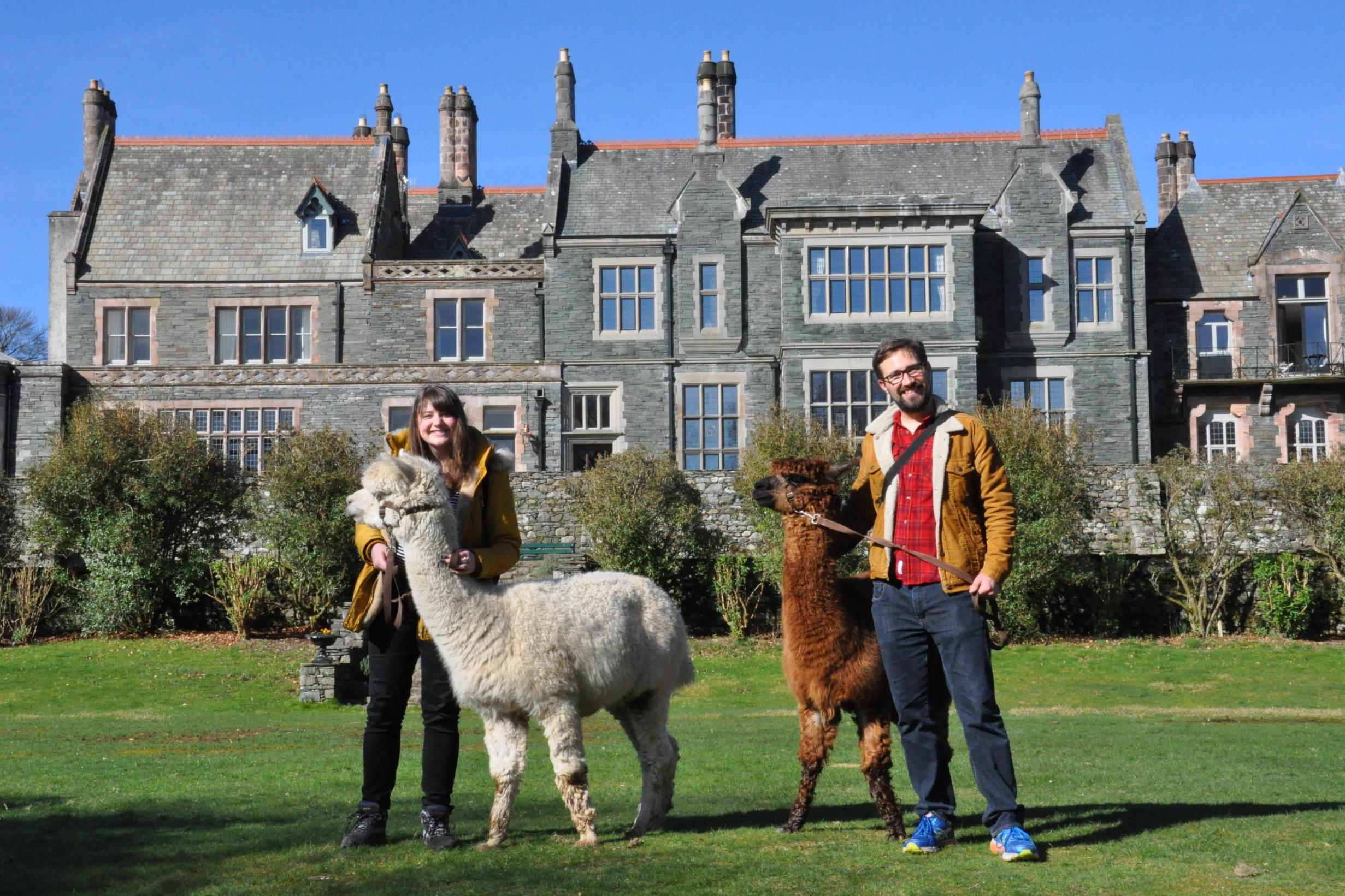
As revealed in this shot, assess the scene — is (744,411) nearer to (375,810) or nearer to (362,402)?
(362,402)

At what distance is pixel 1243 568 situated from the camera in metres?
29.6

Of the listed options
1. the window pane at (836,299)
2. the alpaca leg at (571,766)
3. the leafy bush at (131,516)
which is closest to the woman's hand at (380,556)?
the alpaca leg at (571,766)

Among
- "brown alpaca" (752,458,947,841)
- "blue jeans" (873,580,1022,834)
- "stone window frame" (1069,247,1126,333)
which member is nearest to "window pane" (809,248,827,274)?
"stone window frame" (1069,247,1126,333)

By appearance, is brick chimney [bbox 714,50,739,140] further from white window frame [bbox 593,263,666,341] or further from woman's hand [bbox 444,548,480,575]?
woman's hand [bbox 444,548,480,575]

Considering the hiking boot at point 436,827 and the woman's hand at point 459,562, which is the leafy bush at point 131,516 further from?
the woman's hand at point 459,562

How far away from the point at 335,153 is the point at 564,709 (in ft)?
125

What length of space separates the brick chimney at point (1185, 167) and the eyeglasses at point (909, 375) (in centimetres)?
3985

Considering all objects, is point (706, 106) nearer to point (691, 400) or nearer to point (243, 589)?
point (691, 400)

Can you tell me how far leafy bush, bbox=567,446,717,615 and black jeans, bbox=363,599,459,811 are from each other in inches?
854

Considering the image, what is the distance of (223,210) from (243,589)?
54.8 ft

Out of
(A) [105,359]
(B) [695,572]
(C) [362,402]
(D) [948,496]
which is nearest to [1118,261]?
(B) [695,572]

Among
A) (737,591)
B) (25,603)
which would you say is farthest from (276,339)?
(737,591)

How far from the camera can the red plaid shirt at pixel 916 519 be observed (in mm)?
7328

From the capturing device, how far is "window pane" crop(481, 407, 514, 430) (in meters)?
37.7
